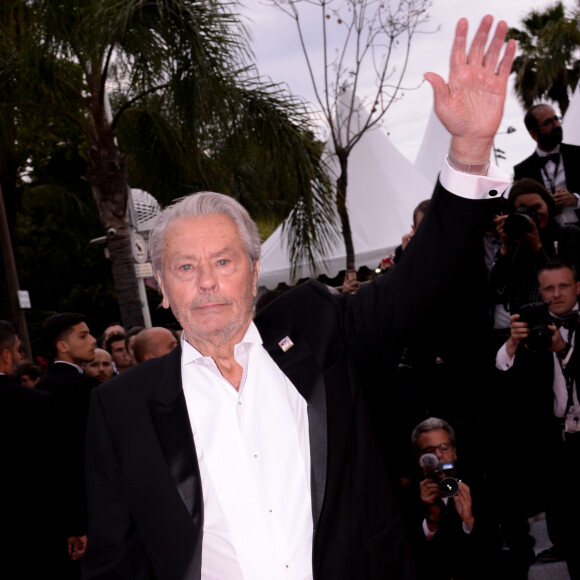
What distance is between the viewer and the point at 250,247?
8.50 feet

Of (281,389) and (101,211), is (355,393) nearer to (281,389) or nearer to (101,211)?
(281,389)

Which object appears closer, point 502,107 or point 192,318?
point 502,107

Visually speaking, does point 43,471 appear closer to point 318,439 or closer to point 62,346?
point 62,346

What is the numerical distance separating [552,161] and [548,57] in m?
20.9

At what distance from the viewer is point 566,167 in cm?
601

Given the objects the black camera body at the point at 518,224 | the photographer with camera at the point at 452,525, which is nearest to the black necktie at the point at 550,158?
the black camera body at the point at 518,224

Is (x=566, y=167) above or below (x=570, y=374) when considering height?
above

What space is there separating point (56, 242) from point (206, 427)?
2943 centimetres

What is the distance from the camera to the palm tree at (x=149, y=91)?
380 inches

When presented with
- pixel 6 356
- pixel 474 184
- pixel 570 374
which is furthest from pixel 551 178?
pixel 474 184

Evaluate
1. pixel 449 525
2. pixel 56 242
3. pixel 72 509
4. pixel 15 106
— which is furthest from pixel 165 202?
pixel 56 242

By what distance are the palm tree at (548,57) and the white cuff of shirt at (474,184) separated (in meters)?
22.8

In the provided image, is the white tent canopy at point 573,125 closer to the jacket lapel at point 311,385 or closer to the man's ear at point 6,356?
the man's ear at point 6,356

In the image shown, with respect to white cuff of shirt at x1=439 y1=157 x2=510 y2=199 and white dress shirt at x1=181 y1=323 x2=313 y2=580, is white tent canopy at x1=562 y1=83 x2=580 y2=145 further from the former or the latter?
white dress shirt at x1=181 y1=323 x2=313 y2=580
